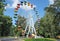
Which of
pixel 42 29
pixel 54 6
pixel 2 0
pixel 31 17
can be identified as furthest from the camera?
pixel 42 29

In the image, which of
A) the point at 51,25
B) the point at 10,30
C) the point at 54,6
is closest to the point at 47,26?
the point at 51,25

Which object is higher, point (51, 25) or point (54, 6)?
point (54, 6)

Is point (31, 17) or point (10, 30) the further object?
point (10, 30)

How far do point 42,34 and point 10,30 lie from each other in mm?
21258

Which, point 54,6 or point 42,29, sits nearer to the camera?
point 54,6

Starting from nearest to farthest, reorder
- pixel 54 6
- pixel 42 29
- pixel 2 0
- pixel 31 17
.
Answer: pixel 31 17
pixel 2 0
pixel 54 6
pixel 42 29

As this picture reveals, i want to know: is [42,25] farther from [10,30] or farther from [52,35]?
[10,30]

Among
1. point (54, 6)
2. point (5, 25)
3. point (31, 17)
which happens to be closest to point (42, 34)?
point (54, 6)

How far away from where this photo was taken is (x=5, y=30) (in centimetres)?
7481

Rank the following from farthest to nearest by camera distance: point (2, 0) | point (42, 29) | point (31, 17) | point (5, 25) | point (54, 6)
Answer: point (5, 25) → point (42, 29) → point (54, 6) → point (2, 0) → point (31, 17)

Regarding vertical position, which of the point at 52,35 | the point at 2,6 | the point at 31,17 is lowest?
the point at 52,35

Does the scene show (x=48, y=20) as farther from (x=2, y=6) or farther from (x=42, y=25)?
(x=2, y=6)

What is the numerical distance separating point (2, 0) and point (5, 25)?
114 ft

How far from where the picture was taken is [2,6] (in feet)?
129
